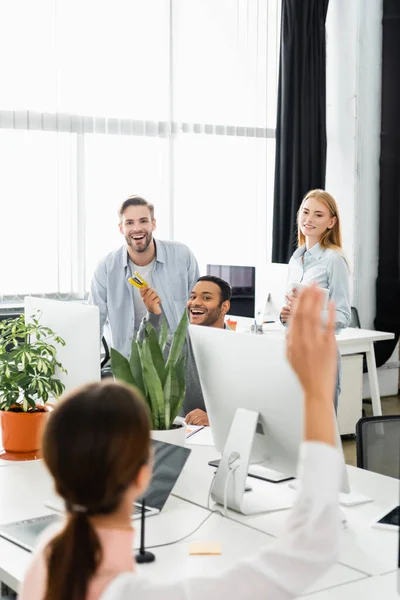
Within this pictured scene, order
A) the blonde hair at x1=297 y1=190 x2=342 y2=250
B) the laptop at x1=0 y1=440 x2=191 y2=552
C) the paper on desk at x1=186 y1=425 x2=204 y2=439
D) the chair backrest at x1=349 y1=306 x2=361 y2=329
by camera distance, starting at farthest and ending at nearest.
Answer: the chair backrest at x1=349 y1=306 x2=361 y2=329, the blonde hair at x1=297 y1=190 x2=342 y2=250, the paper on desk at x1=186 y1=425 x2=204 y2=439, the laptop at x1=0 y1=440 x2=191 y2=552

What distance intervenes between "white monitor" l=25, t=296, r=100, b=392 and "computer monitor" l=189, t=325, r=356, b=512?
448 mm

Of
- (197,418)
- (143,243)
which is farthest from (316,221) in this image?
(197,418)

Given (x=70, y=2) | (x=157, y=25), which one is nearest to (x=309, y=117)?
(x=157, y=25)

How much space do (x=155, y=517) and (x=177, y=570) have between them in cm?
37

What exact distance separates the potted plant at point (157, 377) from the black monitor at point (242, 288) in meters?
2.54

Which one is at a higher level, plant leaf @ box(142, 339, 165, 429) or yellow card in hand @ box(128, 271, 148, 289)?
yellow card in hand @ box(128, 271, 148, 289)

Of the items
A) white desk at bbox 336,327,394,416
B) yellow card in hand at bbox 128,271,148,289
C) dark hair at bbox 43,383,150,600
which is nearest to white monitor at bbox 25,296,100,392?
yellow card in hand at bbox 128,271,148,289

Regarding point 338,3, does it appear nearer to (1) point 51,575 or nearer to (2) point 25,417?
(2) point 25,417

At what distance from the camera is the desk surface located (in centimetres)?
180

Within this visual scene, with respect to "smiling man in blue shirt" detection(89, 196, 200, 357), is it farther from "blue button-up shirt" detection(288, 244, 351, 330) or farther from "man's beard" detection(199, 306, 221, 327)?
"man's beard" detection(199, 306, 221, 327)

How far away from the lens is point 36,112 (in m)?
5.38

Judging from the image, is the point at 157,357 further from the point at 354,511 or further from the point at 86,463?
the point at 86,463

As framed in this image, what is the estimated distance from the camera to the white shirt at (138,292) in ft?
14.3

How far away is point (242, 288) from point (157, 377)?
268 cm
